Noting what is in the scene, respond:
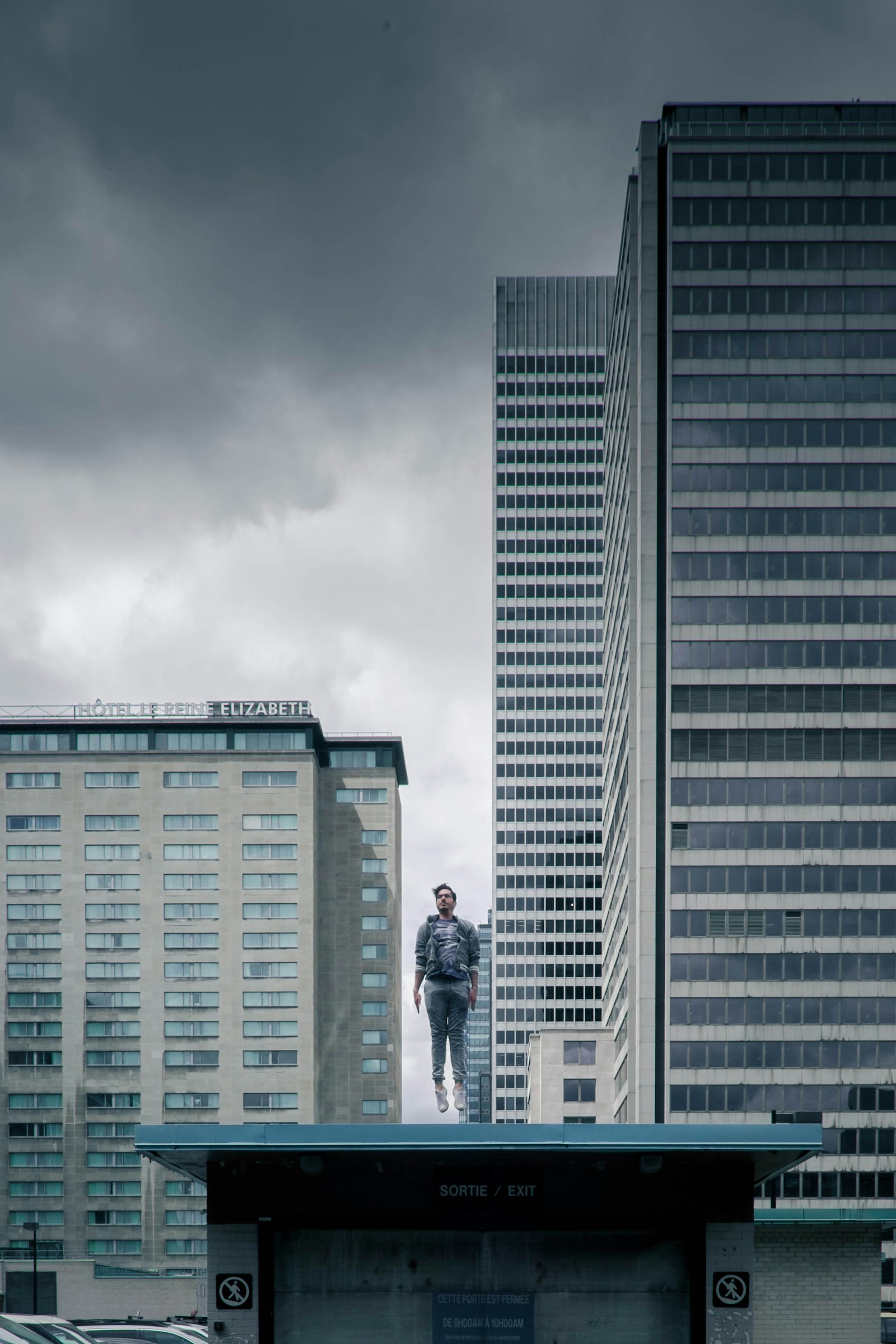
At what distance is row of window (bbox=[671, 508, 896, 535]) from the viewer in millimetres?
102875

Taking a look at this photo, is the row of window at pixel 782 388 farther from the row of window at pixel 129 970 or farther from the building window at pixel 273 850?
the row of window at pixel 129 970

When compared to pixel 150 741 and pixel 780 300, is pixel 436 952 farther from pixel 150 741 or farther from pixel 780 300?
pixel 150 741

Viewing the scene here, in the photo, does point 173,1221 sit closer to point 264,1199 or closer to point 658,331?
point 658,331

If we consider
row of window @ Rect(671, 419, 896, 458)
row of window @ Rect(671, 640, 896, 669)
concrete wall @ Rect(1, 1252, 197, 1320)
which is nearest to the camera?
concrete wall @ Rect(1, 1252, 197, 1320)

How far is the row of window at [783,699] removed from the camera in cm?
10156

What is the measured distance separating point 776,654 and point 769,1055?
25413 mm

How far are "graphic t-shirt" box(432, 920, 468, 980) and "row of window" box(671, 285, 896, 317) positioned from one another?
8655cm

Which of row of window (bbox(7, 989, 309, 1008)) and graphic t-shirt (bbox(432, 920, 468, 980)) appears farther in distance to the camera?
row of window (bbox(7, 989, 309, 1008))

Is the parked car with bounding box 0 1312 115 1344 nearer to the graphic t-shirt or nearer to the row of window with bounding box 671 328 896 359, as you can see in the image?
the graphic t-shirt

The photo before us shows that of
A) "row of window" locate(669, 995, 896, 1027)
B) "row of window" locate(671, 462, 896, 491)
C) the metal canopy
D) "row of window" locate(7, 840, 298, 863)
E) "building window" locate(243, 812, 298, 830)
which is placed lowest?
"row of window" locate(669, 995, 896, 1027)

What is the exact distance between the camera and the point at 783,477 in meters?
104

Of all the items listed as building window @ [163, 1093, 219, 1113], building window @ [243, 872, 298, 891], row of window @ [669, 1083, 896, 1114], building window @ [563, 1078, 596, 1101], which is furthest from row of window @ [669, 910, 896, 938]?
building window @ [163, 1093, 219, 1113]

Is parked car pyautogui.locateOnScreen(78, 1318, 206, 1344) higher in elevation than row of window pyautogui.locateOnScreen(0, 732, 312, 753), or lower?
lower

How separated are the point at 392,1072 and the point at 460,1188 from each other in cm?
13213
